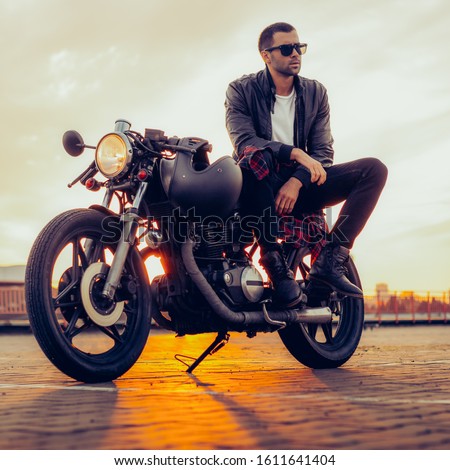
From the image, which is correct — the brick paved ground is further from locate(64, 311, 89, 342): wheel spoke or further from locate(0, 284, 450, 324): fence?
locate(0, 284, 450, 324): fence

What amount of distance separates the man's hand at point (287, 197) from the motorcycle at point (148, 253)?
10.4 inches

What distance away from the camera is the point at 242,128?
16.0 ft

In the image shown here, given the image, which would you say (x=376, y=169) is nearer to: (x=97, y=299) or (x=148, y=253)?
(x=148, y=253)

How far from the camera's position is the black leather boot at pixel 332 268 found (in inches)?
189

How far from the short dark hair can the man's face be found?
32 millimetres

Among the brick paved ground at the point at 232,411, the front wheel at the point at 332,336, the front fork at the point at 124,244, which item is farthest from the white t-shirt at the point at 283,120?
the brick paved ground at the point at 232,411

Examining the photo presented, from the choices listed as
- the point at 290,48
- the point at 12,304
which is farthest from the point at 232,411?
the point at 12,304

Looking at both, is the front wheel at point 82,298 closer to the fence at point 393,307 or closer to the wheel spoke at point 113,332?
the wheel spoke at point 113,332

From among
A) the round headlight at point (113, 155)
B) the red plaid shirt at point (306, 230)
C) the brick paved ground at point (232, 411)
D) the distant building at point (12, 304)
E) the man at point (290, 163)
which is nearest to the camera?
the brick paved ground at point (232, 411)

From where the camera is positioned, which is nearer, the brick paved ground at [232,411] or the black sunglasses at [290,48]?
the brick paved ground at [232,411]

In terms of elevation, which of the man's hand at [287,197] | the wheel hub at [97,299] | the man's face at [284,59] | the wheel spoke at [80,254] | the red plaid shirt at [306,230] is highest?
the man's face at [284,59]

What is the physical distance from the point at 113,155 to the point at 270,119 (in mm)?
1282
